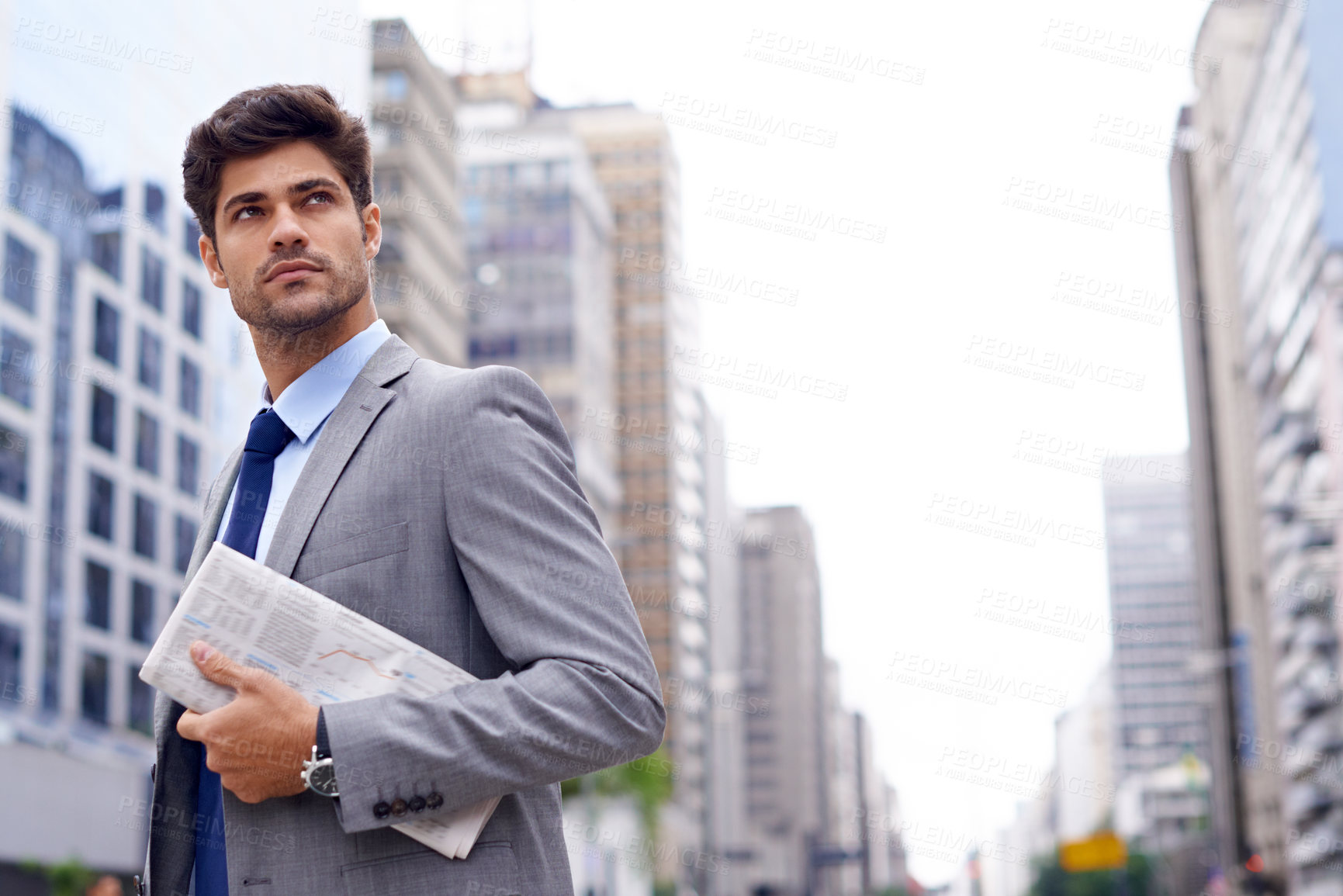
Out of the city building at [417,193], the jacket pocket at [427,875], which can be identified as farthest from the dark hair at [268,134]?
the city building at [417,193]

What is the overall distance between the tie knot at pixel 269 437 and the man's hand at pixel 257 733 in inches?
18.8

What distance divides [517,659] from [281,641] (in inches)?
12.9

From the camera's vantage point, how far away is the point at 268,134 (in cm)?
225

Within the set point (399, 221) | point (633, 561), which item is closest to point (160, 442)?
point (399, 221)

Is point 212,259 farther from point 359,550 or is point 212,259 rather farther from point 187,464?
point 187,464

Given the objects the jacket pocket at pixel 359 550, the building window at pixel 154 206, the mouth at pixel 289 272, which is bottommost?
the building window at pixel 154 206

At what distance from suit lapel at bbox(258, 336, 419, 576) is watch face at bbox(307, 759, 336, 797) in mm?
311

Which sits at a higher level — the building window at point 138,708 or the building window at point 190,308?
the building window at point 190,308

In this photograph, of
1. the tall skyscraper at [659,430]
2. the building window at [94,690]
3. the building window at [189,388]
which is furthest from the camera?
the tall skyscraper at [659,430]

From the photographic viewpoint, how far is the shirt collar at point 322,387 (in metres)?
2.25

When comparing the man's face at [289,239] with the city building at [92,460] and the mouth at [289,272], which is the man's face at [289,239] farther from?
the city building at [92,460]

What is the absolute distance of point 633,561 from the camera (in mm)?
102625

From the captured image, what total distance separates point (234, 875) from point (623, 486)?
10505 cm

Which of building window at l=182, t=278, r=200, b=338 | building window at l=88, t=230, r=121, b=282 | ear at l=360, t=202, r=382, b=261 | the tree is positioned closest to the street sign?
building window at l=182, t=278, r=200, b=338
